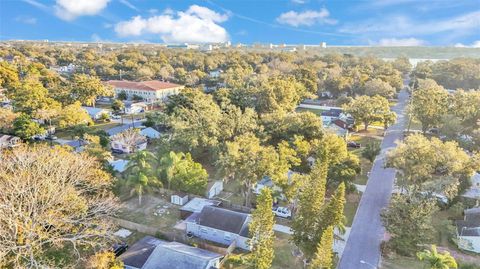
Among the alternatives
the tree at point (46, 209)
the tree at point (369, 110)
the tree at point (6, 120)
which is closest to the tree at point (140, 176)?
the tree at point (46, 209)

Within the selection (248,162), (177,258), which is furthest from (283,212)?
(177,258)

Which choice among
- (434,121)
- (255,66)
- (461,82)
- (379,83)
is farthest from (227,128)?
(255,66)

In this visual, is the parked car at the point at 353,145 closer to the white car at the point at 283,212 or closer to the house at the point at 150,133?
the white car at the point at 283,212

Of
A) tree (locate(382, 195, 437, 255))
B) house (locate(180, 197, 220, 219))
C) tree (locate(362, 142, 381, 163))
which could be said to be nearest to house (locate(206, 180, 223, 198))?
house (locate(180, 197, 220, 219))

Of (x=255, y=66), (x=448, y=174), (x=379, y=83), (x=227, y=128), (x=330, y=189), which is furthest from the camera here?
(x=255, y=66)

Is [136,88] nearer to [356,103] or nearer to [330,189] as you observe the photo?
[356,103]
